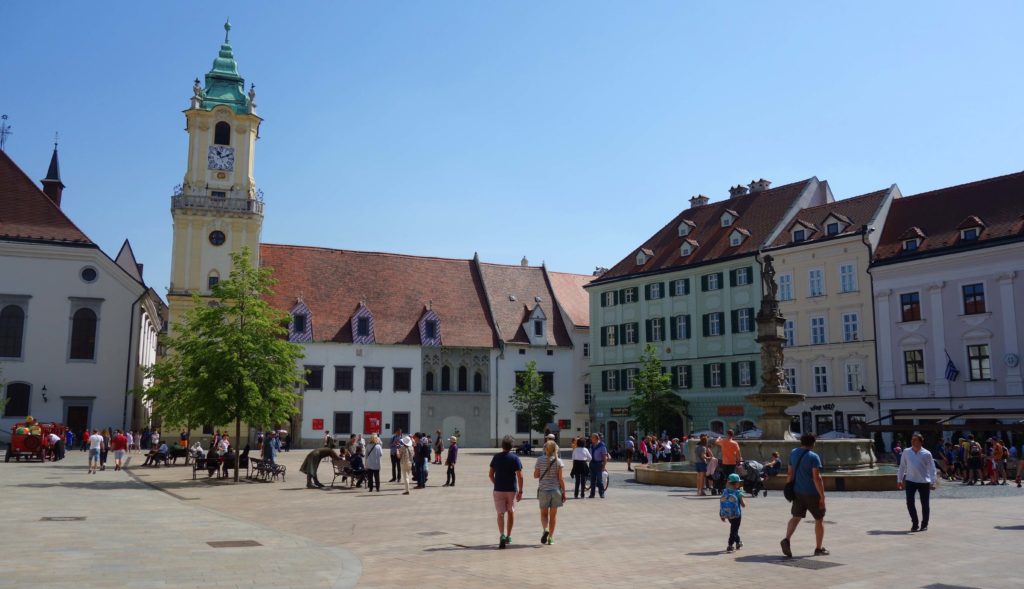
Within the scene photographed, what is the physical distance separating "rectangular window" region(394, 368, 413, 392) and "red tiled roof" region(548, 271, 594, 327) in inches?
522

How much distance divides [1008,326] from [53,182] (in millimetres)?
68971

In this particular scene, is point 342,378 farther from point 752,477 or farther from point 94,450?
point 752,477

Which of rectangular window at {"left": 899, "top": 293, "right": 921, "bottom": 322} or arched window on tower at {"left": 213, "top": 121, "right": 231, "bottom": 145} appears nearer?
rectangular window at {"left": 899, "top": 293, "right": 921, "bottom": 322}

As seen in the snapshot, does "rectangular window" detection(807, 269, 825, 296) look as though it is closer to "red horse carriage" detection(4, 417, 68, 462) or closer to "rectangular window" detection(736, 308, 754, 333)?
"rectangular window" detection(736, 308, 754, 333)

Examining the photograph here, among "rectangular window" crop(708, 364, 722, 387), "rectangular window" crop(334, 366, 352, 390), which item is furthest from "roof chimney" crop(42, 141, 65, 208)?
"rectangular window" crop(708, 364, 722, 387)

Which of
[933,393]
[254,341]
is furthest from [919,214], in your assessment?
[254,341]

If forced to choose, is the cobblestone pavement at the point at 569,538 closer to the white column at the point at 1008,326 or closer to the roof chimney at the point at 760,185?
the white column at the point at 1008,326

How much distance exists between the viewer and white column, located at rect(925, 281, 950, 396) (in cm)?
4031

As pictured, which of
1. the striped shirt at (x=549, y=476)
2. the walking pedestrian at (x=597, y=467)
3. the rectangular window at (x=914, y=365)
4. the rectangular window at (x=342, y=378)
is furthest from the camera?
the rectangular window at (x=342, y=378)

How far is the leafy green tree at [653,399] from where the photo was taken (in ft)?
161

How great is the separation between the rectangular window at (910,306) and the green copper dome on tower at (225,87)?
139 ft

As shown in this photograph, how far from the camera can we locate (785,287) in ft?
157

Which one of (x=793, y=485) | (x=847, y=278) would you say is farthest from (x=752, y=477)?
(x=847, y=278)

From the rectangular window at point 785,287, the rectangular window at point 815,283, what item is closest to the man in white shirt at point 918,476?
the rectangular window at point 815,283
